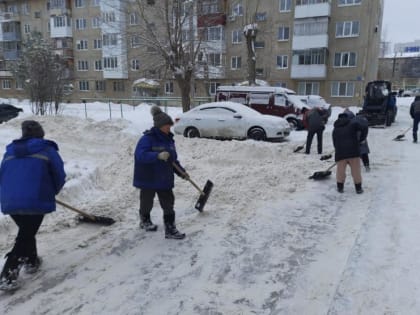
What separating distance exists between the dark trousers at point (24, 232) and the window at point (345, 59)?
3259 cm

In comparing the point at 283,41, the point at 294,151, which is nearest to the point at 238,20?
the point at 283,41

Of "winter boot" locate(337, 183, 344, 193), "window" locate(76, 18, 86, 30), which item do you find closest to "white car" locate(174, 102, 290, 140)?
"winter boot" locate(337, 183, 344, 193)

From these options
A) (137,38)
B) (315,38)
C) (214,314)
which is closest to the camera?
(214,314)

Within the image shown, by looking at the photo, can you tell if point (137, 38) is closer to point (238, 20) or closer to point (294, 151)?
point (294, 151)

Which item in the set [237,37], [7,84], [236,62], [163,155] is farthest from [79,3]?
[163,155]

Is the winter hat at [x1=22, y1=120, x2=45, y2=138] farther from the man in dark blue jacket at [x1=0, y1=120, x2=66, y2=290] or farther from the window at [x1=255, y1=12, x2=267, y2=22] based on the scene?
the window at [x1=255, y1=12, x2=267, y2=22]

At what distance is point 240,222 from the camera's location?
5141mm

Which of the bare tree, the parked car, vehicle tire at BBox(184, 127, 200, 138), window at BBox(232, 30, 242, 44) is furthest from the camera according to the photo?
window at BBox(232, 30, 242, 44)

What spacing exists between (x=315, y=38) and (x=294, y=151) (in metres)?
24.5

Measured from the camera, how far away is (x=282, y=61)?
113 feet

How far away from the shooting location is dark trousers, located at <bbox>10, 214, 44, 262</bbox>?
347 centimetres

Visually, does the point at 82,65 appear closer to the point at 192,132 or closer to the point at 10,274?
the point at 192,132

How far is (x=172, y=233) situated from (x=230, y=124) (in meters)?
8.60

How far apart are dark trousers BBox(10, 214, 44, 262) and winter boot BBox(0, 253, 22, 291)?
0.16 ft
